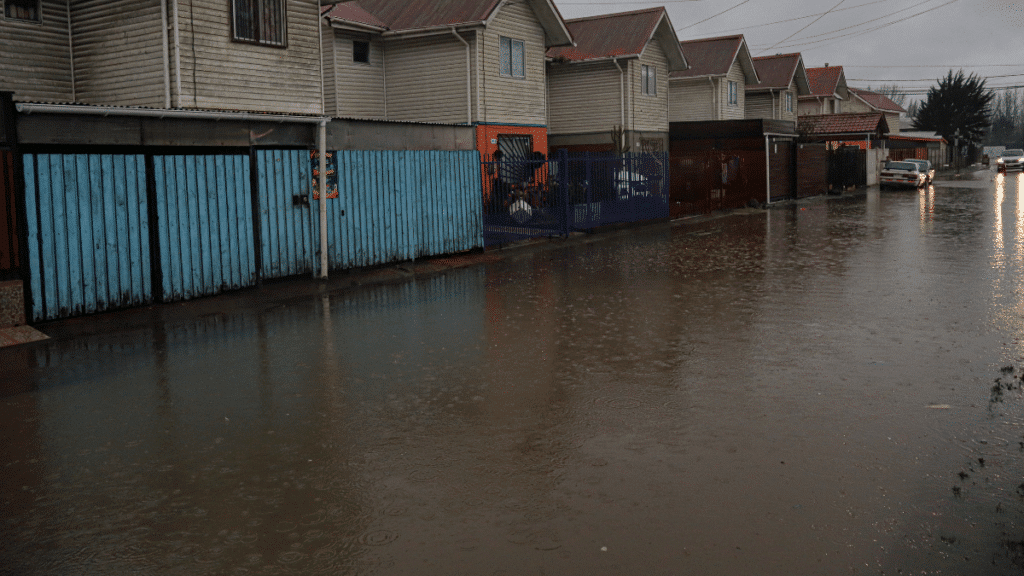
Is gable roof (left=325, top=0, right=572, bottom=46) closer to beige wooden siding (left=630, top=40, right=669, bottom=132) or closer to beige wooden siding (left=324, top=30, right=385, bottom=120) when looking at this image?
beige wooden siding (left=324, top=30, right=385, bottom=120)

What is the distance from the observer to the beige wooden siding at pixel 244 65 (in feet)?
61.5

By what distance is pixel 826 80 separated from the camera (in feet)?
225

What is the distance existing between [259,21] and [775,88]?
1585 inches

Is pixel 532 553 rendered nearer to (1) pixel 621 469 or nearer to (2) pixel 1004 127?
(1) pixel 621 469

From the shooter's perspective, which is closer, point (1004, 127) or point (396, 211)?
point (396, 211)

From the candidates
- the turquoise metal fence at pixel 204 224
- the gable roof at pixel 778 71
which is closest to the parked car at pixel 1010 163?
the gable roof at pixel 778 71

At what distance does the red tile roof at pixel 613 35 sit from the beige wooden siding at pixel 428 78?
8935 mm

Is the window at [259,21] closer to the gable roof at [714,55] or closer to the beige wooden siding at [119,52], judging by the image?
the beige wooden siding at [119,52]

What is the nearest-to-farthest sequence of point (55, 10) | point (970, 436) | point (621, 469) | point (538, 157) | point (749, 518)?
1. point (749, 518)
2. point (621, 469)
3. point (970, 436)
4. point (55, 10)
5. point (538, 157)

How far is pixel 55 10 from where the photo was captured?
19.9m

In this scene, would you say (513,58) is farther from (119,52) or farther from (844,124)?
(844,124)

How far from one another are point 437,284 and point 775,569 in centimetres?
1124

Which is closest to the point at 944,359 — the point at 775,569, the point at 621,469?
the point at 621,469

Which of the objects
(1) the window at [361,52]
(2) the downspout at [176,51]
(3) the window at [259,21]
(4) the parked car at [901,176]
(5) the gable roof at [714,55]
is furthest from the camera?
(5) the gable roof at [714,55]
